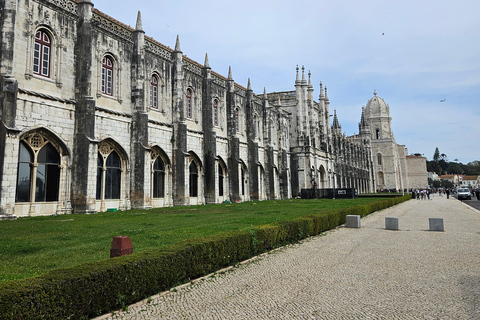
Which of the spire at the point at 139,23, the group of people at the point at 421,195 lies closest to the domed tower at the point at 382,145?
the group of people at the point at 421,195

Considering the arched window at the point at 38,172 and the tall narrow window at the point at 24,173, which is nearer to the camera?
the tall narrow window at the point at 24,173

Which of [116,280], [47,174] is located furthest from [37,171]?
[116,280]

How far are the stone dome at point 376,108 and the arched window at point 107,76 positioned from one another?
96.7 m

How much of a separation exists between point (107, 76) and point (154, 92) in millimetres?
4344

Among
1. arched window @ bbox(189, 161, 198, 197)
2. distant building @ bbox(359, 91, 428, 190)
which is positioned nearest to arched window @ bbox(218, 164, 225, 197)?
arched window @ bbox(189, 161, 198, 197)

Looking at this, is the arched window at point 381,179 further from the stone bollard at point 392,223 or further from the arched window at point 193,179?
the stone bollard at point 392,223

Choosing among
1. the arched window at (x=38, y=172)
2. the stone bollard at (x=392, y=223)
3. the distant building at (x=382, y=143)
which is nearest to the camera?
the stone bollard at (x=392, y=223)

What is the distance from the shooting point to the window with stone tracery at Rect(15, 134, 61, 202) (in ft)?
56.0

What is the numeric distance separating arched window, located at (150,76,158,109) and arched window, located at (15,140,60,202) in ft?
29.7

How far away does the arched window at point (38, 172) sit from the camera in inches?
672

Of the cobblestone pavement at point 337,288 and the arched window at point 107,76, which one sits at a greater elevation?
the arched window at point 107,76

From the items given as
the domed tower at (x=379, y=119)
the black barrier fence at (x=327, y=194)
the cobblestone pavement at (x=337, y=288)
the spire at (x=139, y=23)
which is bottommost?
the cobblestone pavement at (x=337, y=288)

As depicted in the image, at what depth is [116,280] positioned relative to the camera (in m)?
5.21

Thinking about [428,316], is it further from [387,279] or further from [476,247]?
[476,247]
